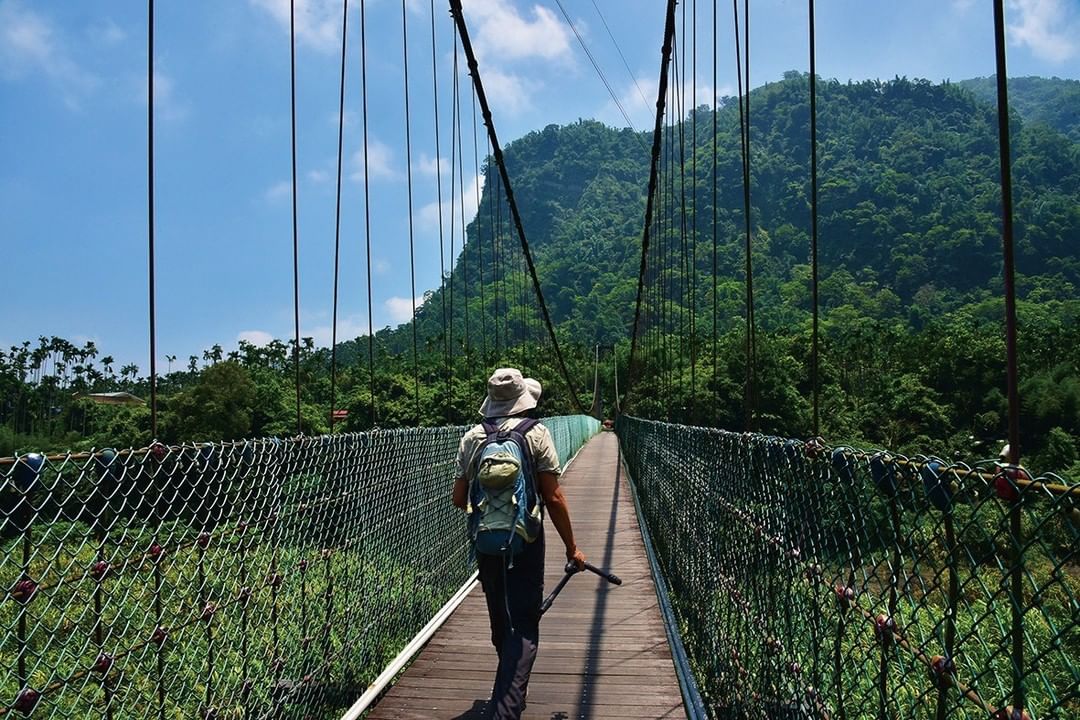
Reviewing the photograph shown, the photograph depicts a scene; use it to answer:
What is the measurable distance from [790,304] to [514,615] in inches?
2119

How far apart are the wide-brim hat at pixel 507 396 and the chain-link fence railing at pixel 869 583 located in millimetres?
637

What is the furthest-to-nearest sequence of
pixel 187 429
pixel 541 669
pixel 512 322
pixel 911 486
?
pixel 512 322, pixel 187 429, pixel 541 669, pixel 911 486

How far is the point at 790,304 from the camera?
176 ft

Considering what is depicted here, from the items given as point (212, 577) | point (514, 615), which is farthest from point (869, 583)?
point (212, 577)

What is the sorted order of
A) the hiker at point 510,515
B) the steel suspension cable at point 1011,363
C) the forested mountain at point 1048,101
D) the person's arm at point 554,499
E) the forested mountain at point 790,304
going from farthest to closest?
the forested mountain at point 1048,101 < the forested mountain at point 790,304 < the person's arm at point 554,499 < the hiker at point 510,515 < the steel suspension cable at point 1011,363

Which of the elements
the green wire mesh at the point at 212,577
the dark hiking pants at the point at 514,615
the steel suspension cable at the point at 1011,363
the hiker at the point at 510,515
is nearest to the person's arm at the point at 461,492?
the hiker at the point at 510,515

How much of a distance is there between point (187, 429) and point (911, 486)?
111 ft

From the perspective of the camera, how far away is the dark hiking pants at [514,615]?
2268 mm

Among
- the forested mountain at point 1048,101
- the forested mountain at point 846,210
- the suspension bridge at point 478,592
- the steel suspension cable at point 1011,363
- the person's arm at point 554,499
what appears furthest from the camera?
the forested mountain at point 1048,101

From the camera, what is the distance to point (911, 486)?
1.18m

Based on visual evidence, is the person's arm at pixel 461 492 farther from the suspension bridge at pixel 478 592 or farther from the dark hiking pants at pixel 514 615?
the suspension bridge at pixel 478 592

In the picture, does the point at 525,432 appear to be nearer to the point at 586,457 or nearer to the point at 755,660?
the point at 755,660

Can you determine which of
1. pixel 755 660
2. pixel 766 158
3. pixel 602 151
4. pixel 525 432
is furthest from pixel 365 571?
pixel 602 151

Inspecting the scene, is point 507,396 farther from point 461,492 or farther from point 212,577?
point 212,577
